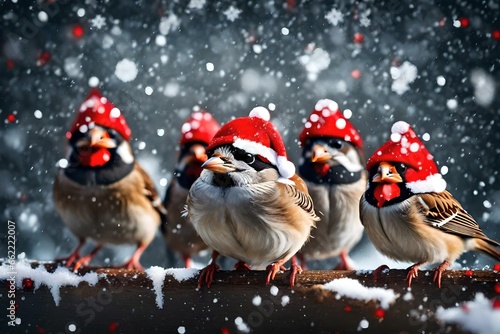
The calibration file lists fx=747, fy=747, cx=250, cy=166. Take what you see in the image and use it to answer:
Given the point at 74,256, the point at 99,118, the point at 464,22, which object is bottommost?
the point at 74,256

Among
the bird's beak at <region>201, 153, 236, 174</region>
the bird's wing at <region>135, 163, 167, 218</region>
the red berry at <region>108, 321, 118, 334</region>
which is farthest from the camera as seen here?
the bird's wing at <region>135, 163, 167, 218</region>

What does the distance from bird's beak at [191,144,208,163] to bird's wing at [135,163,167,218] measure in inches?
3.6

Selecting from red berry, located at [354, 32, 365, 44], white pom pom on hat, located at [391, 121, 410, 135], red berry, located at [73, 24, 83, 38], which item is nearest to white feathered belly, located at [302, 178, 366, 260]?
white pom pom on hat, located at [391, 121, 410, 135]

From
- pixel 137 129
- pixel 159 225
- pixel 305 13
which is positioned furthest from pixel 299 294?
pixel 305 13

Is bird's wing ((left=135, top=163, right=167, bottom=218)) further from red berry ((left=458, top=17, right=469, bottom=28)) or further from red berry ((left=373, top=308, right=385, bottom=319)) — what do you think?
red berry ((left=458, top=17, right=469, bottom=28))

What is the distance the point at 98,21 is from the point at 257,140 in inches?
22.1

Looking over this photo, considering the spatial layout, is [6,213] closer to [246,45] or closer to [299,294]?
[246,45]

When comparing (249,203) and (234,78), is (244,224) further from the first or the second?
(234,78)

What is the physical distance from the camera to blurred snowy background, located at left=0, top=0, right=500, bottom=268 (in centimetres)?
120

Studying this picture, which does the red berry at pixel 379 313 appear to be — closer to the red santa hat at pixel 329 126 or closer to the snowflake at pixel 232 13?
the red santa hat at pixel 329 126

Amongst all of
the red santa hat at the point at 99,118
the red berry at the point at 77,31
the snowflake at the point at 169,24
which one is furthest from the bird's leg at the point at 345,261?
the red berry at the point at 77,31

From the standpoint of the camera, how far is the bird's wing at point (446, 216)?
0.90m

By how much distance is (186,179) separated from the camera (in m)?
1.12

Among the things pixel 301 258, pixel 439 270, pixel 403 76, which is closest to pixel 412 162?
pixel 439 270
